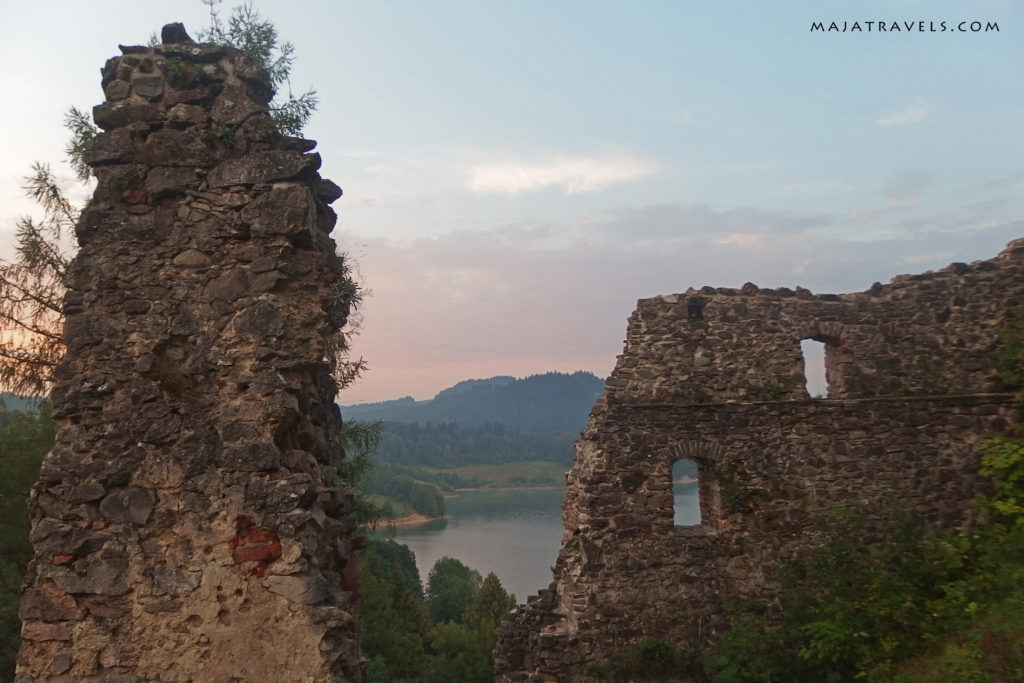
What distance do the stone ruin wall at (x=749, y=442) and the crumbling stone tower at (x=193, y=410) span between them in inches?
228

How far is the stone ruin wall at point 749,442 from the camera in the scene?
28.6 ft

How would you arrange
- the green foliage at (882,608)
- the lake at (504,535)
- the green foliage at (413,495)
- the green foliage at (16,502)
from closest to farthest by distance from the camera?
the green foliage at (882,608), the green foliage at (16,502), the lake at (504,535), the green foliage at (413,495)

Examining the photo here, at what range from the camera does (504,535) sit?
61.0 m

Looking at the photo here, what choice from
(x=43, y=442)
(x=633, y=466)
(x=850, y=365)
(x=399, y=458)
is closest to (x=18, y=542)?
(x=43, y=442)

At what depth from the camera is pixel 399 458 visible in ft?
392

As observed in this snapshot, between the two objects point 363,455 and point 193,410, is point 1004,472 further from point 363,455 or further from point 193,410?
point 193,410

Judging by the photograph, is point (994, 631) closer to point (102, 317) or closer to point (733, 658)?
point (733, 658)

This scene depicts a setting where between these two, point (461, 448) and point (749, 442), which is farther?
point (461, 448)

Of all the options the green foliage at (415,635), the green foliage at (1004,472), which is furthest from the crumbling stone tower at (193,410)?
the green foliage at (415,635)

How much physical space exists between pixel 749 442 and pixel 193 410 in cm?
733

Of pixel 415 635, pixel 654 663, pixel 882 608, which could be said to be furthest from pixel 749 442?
pixel 415 635

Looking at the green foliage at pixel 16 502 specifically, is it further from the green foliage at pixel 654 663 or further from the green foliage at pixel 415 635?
the green foliage at pixel 654 663

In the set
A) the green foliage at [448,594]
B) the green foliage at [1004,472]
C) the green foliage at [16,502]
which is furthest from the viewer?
the green foliage at [448,594]

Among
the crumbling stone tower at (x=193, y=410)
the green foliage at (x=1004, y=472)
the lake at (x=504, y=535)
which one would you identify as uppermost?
the crumbling stone tower at (x=193, y=410)
